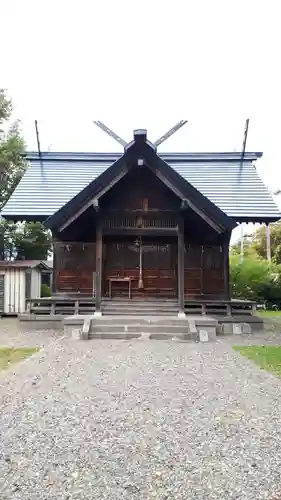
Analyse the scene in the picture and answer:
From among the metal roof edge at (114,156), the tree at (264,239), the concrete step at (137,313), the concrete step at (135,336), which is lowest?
the concrete step at (135,336)

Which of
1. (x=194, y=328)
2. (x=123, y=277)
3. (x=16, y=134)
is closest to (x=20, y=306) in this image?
(x=123, y=277)

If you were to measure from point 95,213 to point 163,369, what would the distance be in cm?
683

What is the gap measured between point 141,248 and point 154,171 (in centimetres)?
295

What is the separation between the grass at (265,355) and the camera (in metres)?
7.41

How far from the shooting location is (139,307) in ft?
44.1

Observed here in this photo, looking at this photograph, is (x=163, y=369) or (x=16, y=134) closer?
(x=163, y=369)

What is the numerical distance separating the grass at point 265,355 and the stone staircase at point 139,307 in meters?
3.51

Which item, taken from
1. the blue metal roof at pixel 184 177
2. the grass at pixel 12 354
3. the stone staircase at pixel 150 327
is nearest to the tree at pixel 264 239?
the blue metal roof at pixel 184 177

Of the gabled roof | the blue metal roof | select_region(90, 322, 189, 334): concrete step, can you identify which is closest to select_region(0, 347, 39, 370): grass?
select_region(90, 322, 189, 334): concrete step

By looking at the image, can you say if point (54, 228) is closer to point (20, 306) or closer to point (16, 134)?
point (20, 306)

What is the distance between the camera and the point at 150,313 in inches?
510

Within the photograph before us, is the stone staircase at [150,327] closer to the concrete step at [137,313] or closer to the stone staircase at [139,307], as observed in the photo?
the concrete step at [137,313]

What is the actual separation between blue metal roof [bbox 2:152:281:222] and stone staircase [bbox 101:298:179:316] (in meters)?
3.58

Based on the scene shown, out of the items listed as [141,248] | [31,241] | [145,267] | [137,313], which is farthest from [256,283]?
[31,241]
